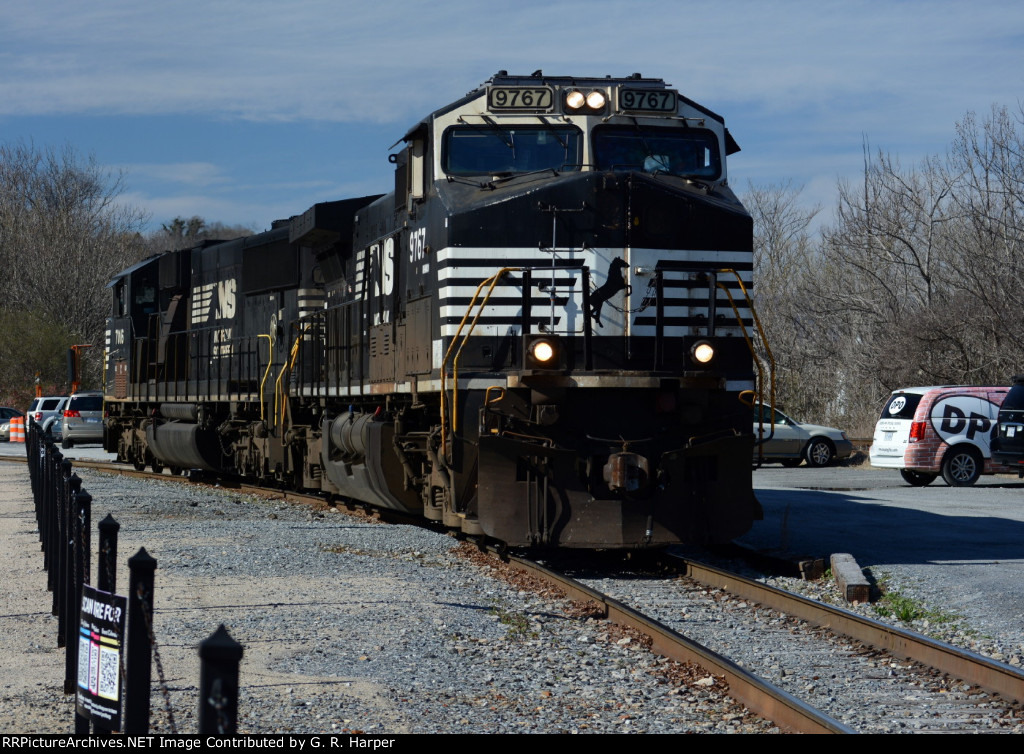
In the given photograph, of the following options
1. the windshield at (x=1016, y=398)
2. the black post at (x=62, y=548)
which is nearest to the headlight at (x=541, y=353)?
the black post at (x=62, y=548)

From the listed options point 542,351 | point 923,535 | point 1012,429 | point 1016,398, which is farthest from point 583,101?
point 1012,429

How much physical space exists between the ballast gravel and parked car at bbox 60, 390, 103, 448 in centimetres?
2470

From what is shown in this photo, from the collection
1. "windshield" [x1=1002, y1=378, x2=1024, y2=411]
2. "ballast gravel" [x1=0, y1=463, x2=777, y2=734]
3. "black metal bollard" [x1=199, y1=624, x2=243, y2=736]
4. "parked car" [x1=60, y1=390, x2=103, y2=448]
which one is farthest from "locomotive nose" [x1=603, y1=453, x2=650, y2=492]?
"parked car" [x1=60, y1=390, x2=103, y2=448]

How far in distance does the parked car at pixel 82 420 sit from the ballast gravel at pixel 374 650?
2470cm

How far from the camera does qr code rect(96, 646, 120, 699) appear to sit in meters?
4.44

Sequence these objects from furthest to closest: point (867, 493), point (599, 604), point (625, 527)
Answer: point (867, 493) < point (625, 527) < point (599, 604)

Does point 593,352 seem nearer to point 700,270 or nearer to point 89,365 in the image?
point 700,270

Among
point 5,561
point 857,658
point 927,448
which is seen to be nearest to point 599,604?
point 857,658

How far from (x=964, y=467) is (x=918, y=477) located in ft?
3.01

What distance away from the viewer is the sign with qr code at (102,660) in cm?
445

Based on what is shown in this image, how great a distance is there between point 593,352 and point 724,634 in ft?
9.55

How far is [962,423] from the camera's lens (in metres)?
21.4

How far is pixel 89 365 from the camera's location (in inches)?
2314

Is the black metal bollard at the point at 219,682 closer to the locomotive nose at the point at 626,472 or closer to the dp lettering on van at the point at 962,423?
the locomotive nose at the point at 626,472
